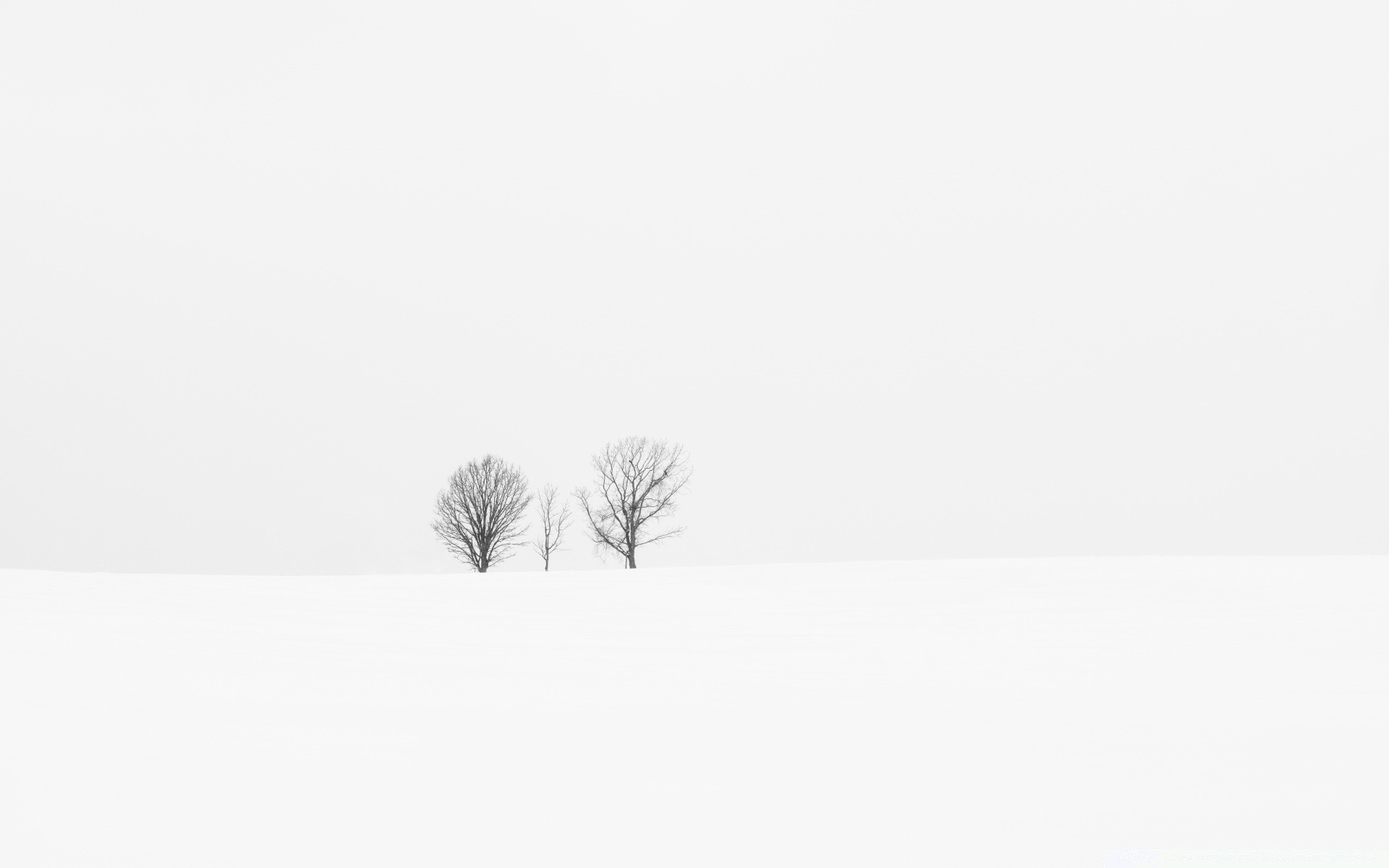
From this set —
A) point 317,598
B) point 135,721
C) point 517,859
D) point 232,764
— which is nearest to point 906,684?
point 517,859

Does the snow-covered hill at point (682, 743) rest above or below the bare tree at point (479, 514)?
below

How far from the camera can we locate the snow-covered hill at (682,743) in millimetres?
1533

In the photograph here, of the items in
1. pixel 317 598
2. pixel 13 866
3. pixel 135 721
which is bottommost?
pixel 13 866

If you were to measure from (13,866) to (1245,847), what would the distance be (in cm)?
210

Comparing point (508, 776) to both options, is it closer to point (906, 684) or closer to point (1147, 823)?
point (1147, 823)

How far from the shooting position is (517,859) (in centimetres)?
146

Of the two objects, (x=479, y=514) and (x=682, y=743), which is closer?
(x=682, y=743)

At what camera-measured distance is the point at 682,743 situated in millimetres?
2158

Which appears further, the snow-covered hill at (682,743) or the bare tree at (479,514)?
the bare tree at (479,514)

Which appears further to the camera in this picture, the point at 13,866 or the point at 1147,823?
the point at 1147,823

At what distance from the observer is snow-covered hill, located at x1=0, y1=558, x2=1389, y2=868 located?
1.53 m

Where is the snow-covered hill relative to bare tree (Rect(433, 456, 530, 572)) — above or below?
below

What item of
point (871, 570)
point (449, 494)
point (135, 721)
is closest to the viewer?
point (135, 721)

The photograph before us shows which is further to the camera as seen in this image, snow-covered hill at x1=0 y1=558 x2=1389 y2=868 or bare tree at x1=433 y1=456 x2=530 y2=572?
bare tree at x1=433 y1=456 x2=530 y2=572
